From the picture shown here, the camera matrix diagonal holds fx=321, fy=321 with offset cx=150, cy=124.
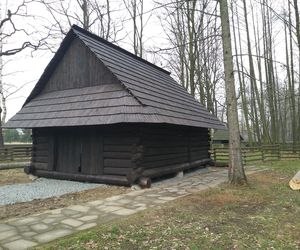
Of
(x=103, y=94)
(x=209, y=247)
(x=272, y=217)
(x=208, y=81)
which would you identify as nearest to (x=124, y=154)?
(x=103, y=94)

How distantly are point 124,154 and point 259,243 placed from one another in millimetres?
5746

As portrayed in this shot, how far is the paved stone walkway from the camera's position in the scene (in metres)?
4.97

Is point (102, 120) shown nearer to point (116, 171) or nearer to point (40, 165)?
point (116, 171)

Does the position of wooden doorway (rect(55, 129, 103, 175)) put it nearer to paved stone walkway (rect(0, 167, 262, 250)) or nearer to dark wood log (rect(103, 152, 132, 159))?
dark wood log (rect(103, 152, 132, 159))

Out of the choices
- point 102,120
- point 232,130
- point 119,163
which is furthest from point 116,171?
point 232,130

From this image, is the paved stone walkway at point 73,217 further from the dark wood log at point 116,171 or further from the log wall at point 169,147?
the log wall at point 169,147

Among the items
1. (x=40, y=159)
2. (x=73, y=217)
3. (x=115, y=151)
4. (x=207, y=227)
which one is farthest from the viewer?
(x=40, y=159)

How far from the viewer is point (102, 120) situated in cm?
947

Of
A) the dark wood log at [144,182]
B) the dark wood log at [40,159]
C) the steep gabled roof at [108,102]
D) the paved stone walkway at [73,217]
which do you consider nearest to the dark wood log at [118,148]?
the dark wood log at [144,182]

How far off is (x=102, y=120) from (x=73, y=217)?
12.6 feet

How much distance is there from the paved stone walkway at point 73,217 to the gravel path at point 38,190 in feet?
5.85

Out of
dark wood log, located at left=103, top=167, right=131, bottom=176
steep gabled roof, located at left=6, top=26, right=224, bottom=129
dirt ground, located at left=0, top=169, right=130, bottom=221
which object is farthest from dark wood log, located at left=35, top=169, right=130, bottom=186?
steep gabled roof, located at left=6, top=26, right=224, bottom=129

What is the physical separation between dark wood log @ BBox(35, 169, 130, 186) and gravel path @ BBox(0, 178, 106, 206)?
0.19 meters

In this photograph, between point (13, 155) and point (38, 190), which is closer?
point (38, 190)
